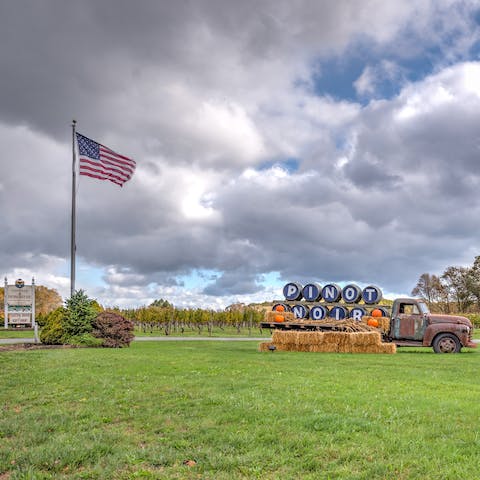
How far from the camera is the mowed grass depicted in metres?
6.55

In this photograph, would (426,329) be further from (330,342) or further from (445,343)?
(330,342)

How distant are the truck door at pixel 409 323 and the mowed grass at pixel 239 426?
1140cm

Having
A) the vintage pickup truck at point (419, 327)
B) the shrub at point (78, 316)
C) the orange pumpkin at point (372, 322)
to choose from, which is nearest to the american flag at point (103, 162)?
the shrub at point (78, 316)

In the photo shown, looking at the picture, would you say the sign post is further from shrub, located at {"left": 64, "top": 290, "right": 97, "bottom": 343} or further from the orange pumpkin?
the orange pumpkin

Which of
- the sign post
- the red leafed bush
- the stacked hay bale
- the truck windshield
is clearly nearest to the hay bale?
the stacked hay bale

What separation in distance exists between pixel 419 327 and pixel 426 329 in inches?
13.0

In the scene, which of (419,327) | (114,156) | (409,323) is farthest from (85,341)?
(419,327)

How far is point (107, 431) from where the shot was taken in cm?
846

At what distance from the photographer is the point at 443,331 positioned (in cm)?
2478

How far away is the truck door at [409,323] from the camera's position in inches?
987

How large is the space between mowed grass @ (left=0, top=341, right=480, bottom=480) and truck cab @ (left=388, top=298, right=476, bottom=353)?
11418 mm

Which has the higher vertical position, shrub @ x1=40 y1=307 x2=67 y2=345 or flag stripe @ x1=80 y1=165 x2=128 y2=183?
flag stripe @ x1=80 y1=165 x2=128 y2=183

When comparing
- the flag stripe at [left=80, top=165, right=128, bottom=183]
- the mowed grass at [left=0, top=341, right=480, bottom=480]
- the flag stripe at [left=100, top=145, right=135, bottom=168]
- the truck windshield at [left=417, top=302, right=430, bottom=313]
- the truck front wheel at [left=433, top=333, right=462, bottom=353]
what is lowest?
the truck front wheel at [left=433, top=333, right=462, bottom=353]

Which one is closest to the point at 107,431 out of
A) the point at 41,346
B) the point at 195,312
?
the point at 41,346
